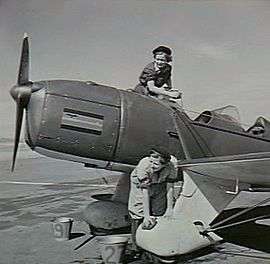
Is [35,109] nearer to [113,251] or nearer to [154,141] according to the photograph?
[154,141]

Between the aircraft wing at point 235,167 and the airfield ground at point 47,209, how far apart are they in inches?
A: 13.4

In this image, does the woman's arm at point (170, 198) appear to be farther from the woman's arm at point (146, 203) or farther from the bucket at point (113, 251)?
the bucket at point (113, 251)

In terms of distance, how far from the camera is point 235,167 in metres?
1.75

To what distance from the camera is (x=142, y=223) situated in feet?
6.09

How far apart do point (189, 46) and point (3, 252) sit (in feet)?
5.94

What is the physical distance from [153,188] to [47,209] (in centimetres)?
109

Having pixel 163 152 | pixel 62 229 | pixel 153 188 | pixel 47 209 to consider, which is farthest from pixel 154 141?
pixel 47 209

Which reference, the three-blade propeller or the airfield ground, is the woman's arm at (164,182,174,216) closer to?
the airfield ground

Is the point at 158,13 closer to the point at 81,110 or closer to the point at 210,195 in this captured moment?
the point at 81,110

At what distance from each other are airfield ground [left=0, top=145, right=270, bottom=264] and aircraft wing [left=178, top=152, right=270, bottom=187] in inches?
13.4

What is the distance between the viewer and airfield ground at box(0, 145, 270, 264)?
1.89 meters

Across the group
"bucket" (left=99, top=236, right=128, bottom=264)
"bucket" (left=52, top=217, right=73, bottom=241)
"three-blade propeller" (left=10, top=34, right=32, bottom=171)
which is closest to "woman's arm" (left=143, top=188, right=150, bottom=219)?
"bucket" (left=99, top=236, right=128, bottom=264)

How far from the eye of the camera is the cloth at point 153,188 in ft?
6.04

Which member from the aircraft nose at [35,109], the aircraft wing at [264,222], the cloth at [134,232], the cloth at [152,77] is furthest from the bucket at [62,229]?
the aircraft wing at [264,222]
